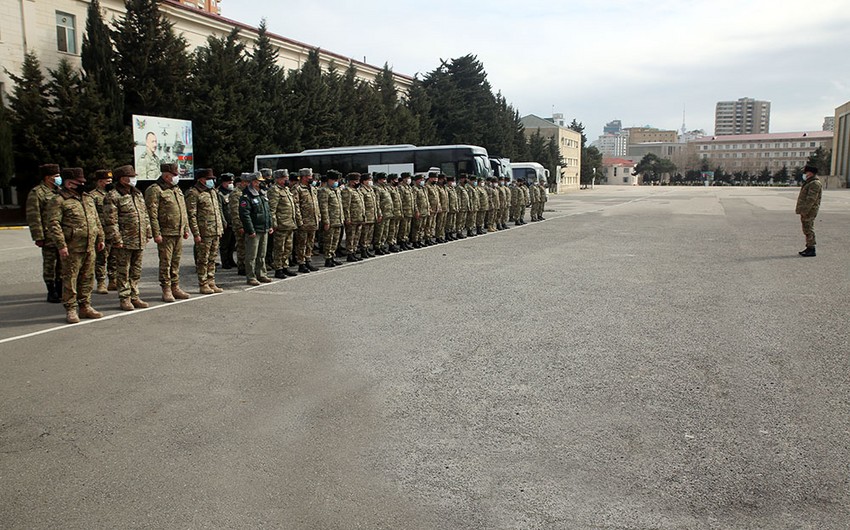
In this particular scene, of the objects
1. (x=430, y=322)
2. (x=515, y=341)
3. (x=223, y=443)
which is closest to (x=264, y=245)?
(x=430, y=322)

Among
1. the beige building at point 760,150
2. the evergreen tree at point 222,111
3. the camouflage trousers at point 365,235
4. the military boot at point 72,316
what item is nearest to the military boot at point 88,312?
the military boot at point 72,316

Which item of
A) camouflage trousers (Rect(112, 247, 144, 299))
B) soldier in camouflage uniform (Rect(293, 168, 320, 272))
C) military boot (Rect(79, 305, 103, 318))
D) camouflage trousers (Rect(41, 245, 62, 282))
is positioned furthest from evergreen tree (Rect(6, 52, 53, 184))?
military boot (Rect(79, 305, 103, 318))

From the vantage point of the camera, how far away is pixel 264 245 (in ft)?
34.1

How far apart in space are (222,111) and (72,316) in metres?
21.3

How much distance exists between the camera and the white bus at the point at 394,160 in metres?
26.4

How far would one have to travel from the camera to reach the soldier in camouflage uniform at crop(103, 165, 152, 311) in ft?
27.3

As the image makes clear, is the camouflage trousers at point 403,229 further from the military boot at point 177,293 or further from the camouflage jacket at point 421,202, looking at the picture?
the military boot at point 177,293

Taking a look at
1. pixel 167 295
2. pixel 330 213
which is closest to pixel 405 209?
pixel 330 213

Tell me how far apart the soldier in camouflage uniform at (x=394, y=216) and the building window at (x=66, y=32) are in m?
19.2

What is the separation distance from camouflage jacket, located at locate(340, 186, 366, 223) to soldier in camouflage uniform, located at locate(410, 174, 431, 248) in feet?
7.89

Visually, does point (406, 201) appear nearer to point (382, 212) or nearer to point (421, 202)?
point (421, 202)

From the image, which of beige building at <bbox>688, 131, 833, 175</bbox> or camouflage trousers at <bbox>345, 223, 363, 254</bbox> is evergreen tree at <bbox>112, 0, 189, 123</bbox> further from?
beige building at <bbox>688, 131, 833, 175</bbox>

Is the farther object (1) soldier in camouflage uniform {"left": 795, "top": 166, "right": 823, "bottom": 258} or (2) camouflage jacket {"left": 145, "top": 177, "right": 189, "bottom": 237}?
(1) soldier in camouflage uniform {"left": 795, "top": 166, "right": 823, "bottom": 258}

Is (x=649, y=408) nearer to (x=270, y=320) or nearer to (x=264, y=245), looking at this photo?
(x=270, y=320)
